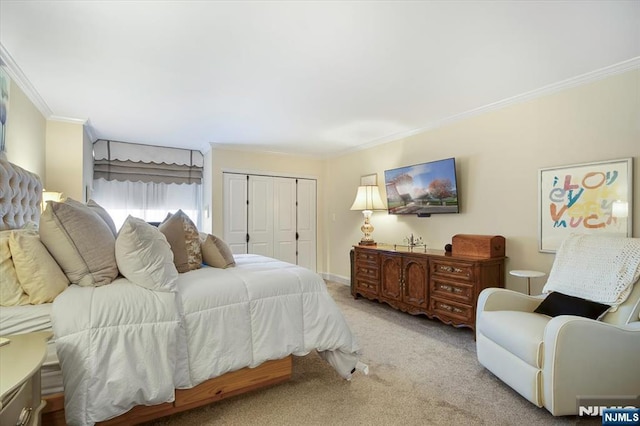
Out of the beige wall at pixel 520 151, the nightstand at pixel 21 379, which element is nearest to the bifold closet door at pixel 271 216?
the beige wall at pixel 520 151

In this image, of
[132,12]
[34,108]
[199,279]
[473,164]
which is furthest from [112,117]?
[473,164]

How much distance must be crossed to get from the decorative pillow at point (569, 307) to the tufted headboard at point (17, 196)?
373cm

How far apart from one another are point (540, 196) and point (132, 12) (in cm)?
355

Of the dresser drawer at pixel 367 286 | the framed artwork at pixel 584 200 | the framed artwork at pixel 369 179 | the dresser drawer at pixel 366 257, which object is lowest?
the dresser drawer at pixel 367 286

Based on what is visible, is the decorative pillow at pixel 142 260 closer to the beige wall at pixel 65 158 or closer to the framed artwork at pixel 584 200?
the beige wall at pixel 65 158

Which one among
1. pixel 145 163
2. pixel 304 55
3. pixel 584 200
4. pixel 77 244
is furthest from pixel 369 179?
pixel 77 244

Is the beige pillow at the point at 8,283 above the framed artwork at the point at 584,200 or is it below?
below

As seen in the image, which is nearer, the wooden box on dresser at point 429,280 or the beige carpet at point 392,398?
the beige carpet at point 392,398

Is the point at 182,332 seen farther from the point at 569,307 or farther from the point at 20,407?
the point at 569,307

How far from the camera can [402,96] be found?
3.07m

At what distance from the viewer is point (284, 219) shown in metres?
5.68

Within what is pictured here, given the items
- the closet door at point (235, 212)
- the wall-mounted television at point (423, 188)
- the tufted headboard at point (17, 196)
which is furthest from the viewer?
the closet door at point (235, 212)

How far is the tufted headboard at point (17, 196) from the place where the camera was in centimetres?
200

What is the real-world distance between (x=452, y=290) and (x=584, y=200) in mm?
1395
